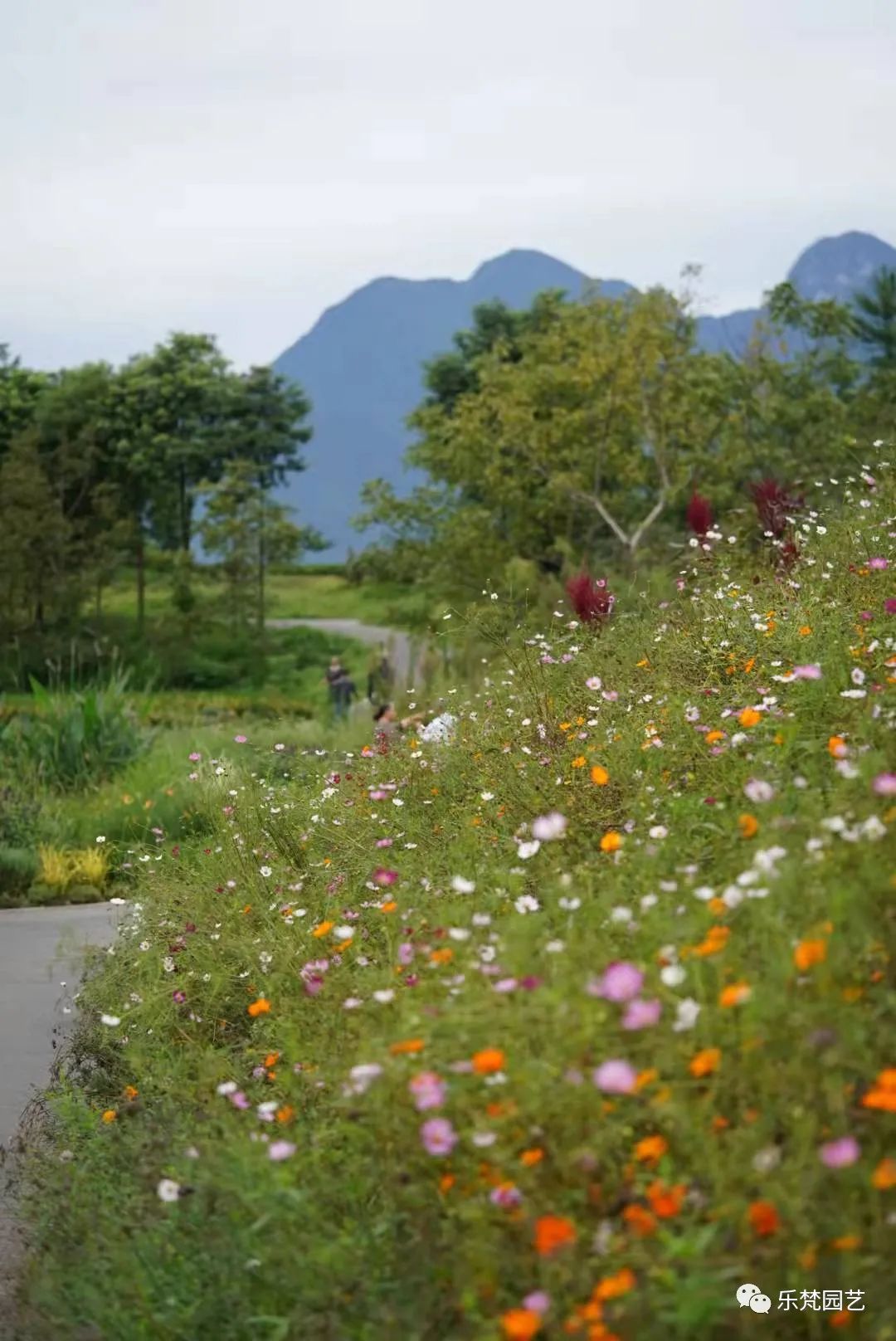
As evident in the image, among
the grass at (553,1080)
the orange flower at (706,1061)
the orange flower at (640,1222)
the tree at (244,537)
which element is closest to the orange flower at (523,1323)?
the grass at (553,1080)

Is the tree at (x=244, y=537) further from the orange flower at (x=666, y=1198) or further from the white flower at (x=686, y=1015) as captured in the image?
the orange flower at (x=666, y=1198)

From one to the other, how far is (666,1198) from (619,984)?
1.09 ft

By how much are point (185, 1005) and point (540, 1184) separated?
8.48ft

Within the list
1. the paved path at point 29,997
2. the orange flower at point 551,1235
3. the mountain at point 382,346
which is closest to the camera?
the orange flower at point 551,1235

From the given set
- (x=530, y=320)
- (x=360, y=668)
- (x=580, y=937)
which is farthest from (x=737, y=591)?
(x=530, y=320)

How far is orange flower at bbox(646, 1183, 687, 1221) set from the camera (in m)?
2.17

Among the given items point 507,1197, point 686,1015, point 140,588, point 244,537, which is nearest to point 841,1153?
point 686,1015

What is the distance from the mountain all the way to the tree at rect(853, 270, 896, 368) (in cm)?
11797

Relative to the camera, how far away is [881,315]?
34562 mm

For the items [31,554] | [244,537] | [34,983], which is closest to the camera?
[34,983]

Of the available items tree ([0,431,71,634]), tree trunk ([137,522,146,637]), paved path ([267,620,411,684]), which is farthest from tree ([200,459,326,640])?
tree ([0,431,71,634])

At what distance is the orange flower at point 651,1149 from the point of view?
2301 millimetres

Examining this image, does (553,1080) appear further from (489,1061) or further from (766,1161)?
(766,1161)

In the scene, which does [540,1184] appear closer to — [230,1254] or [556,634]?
[230,1254]
